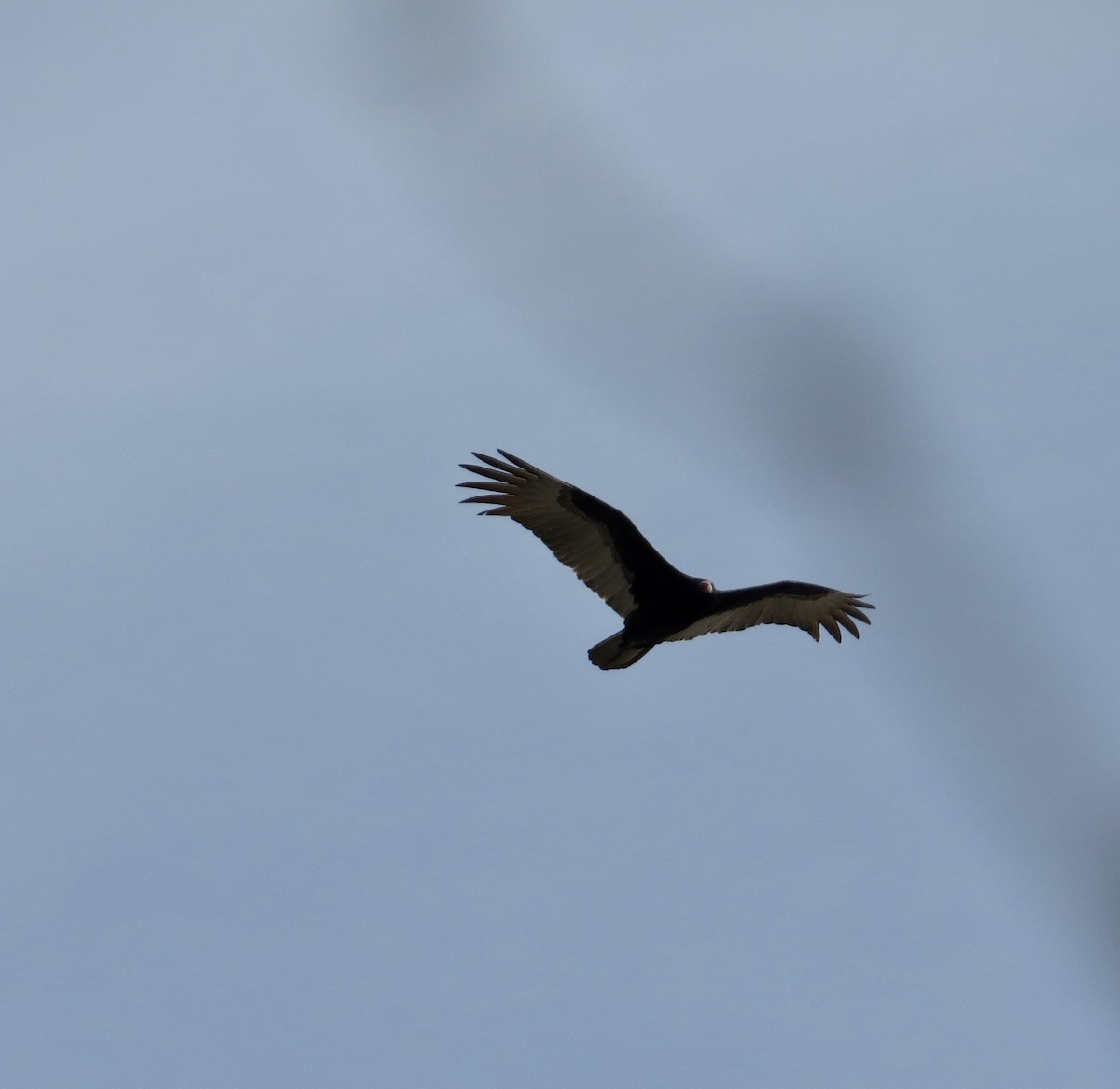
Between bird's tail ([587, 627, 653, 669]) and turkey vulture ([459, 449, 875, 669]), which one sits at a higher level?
turkey vulture ([459, 449, 875, 669])

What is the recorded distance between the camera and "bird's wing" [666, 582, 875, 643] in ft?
59.2

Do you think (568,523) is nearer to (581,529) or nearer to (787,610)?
(581,529)

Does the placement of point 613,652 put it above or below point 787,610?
below

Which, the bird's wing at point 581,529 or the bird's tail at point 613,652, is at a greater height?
the bird's wing at point 581,529

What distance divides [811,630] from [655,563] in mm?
2543

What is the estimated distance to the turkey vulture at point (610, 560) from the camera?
56.9 ft

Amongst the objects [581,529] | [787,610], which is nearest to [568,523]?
[581,529]

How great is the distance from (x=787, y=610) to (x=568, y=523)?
297 centimetres

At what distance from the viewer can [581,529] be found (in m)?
17.7

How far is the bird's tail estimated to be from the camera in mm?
17516

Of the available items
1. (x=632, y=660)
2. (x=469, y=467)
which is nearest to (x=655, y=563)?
(x=632, y=660)

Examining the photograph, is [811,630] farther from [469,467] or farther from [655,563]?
[469,467]

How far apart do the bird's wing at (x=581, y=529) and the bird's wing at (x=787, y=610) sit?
857mm

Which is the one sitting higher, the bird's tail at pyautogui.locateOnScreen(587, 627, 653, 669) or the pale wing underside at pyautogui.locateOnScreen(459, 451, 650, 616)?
the pale wing underside at pyautogui.locateOnScreen(459, 451, 650, 616)
